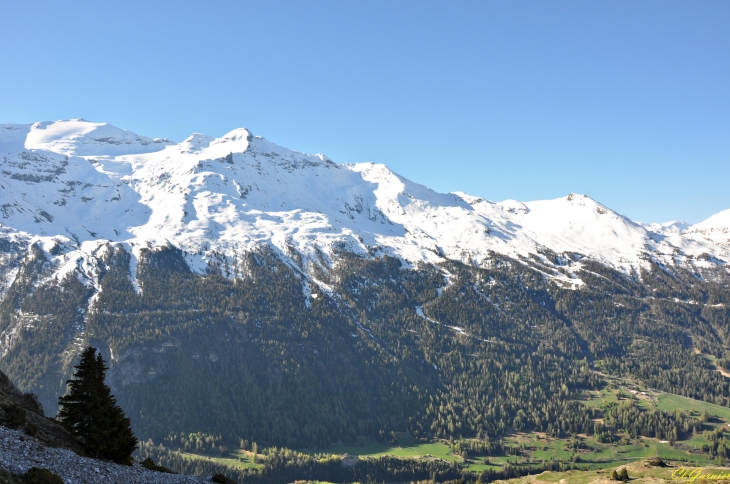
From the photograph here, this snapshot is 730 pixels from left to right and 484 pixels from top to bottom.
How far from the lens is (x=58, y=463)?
54.0 m

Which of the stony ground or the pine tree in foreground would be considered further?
the pine tree in foreground

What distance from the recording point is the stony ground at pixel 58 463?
5106 centimetres

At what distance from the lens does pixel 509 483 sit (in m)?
158

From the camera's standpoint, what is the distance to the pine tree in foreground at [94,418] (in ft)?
207

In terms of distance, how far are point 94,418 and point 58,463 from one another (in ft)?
33.3

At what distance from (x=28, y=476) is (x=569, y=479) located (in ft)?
434

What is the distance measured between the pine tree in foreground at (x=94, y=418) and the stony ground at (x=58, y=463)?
2823 millimetres

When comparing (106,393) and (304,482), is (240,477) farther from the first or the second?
(106,393)

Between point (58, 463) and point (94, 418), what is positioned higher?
point (94, 418)

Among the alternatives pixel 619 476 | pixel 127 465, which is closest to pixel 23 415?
pixel 127 465

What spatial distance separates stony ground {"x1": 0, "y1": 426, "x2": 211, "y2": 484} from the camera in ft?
168

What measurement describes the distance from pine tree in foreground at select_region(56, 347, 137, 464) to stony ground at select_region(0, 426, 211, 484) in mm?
2823

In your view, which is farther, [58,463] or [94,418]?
[94,418]

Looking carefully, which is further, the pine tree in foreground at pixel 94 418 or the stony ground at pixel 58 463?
the pine tree in foreground at pixel 94 418
